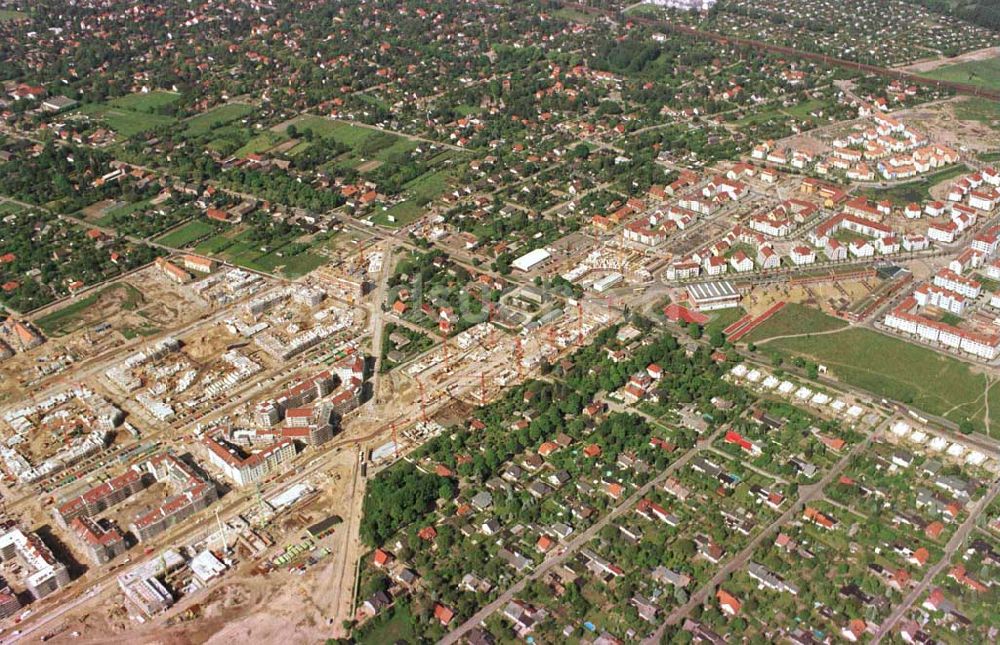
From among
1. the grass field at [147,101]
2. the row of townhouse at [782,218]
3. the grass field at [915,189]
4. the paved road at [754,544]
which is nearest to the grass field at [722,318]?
the paved road at [754,544]

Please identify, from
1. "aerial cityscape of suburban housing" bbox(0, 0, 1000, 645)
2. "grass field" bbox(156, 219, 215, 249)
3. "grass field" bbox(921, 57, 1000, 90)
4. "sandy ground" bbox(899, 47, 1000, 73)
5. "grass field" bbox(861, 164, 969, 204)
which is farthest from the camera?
"sandy ground" bbox(899, 47, 1000, 73)

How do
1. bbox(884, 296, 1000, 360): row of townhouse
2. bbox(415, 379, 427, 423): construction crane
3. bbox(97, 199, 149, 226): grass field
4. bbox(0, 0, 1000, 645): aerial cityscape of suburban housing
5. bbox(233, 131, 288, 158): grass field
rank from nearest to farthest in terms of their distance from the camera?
bbox(0, 0, 1000, 645): aerial cityscape of suburban housing → bbox(415, 379, 427, 423): construction crane → bbox(884, 296, 1000, 360): row of townhouse → bbox(97, 199, 149, 226): grass field → bbox(233, 131, 288, 158): grass field

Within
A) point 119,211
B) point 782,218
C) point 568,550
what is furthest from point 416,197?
point 568,550

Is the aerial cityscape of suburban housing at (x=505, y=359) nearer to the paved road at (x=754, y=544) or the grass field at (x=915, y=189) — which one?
the paved road at (x=754, y=544)

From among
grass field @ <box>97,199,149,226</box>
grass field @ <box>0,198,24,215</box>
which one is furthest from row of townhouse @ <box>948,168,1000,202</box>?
grass field @ <box>0,198,24,215</box>

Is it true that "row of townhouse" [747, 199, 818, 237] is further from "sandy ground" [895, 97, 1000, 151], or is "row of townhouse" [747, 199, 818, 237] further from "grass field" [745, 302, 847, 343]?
"sandy ground" [895, 97, 1000, 151]

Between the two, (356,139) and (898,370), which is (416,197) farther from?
(898,370)

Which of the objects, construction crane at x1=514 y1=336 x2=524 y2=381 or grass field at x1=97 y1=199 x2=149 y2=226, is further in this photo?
grass field at x1=97 y1=199 x2=149 y2=226

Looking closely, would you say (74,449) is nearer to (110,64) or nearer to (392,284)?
(392,284)
